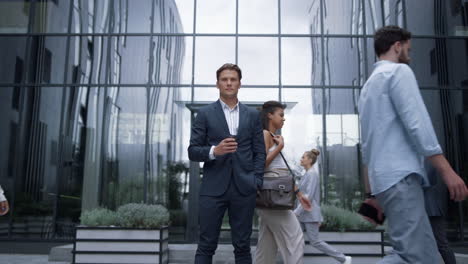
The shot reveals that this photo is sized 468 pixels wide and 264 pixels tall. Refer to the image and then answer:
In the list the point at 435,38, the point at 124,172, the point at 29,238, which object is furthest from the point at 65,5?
the point at 435,38

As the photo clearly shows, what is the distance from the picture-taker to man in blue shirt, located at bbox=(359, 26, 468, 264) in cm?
201

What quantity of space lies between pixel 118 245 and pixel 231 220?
3.98 meters

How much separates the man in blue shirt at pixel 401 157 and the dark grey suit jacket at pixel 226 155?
0.97 meters

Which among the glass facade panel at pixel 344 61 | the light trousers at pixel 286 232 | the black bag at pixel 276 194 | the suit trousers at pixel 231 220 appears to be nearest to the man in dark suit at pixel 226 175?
the suit trousers at pixel 231 220

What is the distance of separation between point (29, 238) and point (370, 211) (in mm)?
9471

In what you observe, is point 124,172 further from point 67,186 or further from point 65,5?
point 65,5

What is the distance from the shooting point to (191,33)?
11.1 m

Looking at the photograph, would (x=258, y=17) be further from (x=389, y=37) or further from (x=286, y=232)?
(x=389, y=37)

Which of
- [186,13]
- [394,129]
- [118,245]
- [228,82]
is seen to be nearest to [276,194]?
[228,82]

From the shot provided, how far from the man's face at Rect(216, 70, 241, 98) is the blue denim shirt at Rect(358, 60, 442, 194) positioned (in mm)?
1172

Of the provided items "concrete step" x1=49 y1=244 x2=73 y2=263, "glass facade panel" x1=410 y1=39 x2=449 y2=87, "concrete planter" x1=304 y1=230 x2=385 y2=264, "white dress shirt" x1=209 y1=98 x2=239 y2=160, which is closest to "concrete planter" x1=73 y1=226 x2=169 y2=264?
"concrete step" x1=49 y1=244 x2=73 y2=263

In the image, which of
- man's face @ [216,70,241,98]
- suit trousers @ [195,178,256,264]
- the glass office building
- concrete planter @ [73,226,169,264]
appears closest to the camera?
suit trousers @ [195,178,256,264]

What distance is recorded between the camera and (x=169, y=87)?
425 inches

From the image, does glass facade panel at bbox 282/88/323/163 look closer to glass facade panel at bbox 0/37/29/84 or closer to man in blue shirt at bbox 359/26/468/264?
glass facade panel at bbox 0/37/29/84
